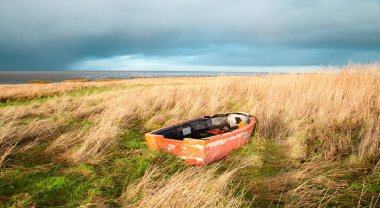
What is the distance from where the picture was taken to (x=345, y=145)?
207 inches

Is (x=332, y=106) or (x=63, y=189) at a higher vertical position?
(x=332, y=106)

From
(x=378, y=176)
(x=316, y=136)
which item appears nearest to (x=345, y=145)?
(x=316, y=136)

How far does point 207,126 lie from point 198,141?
230cm

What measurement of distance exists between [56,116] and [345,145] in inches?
A: 309

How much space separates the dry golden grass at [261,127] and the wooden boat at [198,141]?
45 cm

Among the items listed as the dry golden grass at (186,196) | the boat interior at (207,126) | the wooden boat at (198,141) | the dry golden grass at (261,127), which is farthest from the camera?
the boat interior at (207,126)

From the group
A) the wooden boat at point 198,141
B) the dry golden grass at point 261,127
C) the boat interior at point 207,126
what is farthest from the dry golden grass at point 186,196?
the boat interior at point 207,126

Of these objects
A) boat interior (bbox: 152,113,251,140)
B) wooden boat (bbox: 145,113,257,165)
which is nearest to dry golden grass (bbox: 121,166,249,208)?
wooden boat (bbox: 145,113,257,165)

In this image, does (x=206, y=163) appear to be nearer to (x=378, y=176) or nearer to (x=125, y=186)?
(x=125, y=186)

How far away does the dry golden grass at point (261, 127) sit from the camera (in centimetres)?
332

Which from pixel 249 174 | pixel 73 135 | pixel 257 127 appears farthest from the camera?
pixel 257 127

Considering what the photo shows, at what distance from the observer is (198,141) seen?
4.41m

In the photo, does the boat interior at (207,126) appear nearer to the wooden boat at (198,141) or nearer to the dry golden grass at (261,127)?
→ the wooden boat at (198,141)

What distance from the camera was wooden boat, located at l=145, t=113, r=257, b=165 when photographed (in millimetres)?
4468
